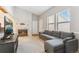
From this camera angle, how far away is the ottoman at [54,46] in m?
2.44

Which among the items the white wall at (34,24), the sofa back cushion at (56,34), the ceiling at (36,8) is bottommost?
the sofa back cushion at (56,34)

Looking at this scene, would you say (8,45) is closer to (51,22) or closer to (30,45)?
(30,45)

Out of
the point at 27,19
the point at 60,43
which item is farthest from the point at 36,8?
the point at 60,43

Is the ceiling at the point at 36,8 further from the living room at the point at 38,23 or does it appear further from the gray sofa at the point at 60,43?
the gray sofa at the point at 60,43

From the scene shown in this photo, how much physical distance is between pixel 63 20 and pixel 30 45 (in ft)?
3.19

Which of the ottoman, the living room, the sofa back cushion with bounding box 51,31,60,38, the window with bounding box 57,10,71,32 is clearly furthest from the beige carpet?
the window with bounding box 57,10,71,32

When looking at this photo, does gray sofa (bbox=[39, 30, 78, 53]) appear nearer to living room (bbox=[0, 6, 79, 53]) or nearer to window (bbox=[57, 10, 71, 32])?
living room (bbox=[0, 6, 79, 53])

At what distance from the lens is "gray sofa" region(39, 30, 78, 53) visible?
8.04 ft

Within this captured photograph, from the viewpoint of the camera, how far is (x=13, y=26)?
8.19 ft

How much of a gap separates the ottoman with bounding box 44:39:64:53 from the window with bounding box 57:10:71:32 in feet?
1.00

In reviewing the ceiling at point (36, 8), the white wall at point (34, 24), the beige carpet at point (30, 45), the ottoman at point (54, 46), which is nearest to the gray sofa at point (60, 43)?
the ottoman at point (54, 46)
